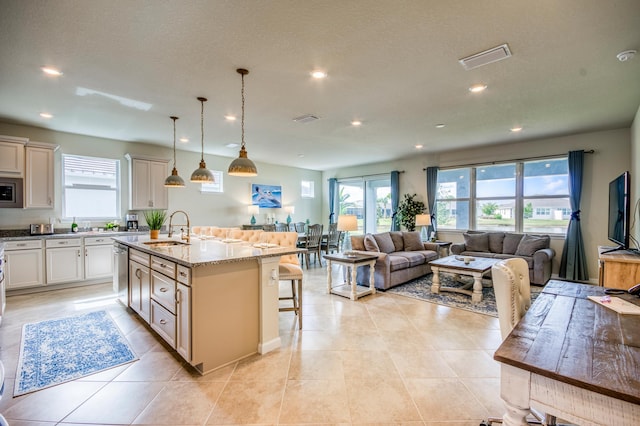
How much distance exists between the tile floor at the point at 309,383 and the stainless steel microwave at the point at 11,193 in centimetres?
212

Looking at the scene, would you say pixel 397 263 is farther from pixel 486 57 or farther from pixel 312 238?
pixel 486 57

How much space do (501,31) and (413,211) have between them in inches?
217

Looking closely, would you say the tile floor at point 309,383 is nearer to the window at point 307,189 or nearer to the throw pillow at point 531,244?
the throw pillow at point 531,244

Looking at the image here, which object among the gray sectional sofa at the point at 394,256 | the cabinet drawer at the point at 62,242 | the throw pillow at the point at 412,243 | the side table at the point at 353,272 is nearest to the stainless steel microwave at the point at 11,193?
the cabinet drawer at the point at 62,242

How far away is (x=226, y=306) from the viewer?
2.53 m

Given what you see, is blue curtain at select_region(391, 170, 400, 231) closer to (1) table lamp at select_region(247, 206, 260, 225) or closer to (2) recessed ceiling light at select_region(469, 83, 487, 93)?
(1) table lamp at select_region(247, 206, 260, 225)

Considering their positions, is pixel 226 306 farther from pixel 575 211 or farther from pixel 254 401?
pixel 575 211

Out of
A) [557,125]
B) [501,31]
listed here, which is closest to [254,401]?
[501,31]

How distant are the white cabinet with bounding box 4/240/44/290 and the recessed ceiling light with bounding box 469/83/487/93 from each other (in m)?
6.52

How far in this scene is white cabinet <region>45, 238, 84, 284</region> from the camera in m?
4.71

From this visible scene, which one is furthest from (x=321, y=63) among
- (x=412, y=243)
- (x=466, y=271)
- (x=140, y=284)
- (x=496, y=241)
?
(x=496, y=241)

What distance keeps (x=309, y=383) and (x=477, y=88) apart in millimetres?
3466

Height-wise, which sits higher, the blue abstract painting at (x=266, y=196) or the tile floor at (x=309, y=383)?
the blue abstract painting at (x=266, y=196)

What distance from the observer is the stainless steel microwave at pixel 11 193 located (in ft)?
14.8
